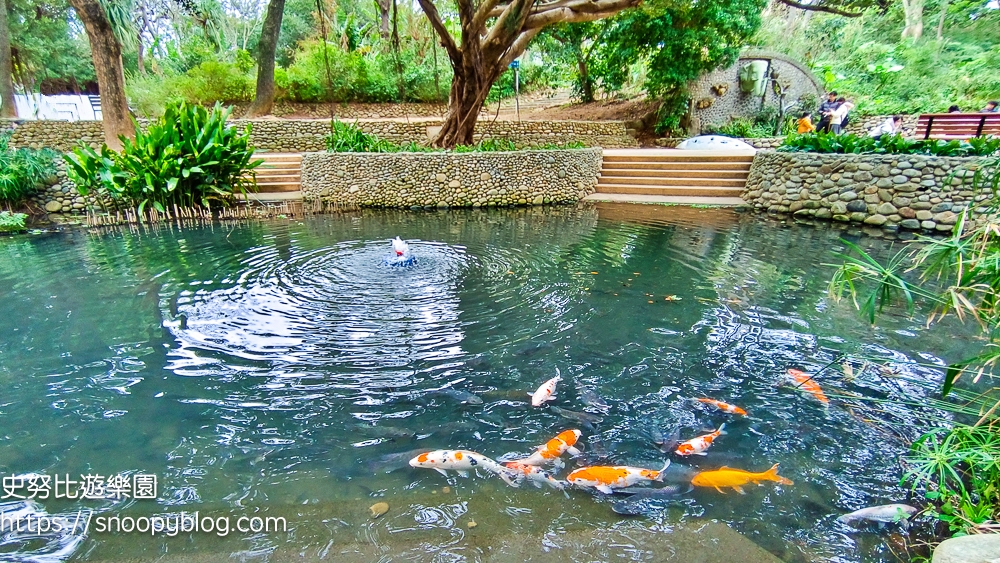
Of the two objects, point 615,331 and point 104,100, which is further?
point 104,100

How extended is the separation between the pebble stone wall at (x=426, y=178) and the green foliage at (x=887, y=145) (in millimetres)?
A: 5321

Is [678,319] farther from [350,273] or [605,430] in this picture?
[350,273]

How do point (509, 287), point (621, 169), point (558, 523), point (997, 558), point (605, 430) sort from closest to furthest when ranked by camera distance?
point (997, 558) < point (558, 523) < point (605, 430) < point (509, 287) < point (621, 169)

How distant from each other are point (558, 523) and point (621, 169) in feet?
37.1

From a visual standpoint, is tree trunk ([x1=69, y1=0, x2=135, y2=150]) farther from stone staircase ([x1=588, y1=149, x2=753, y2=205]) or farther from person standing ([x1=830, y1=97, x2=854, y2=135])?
person standing ([x1=830, y1=97, x2=854, y2=135])

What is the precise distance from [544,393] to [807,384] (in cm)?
195

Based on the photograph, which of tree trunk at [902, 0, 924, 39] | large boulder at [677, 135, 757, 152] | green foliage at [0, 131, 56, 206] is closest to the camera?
green foliage at [0, 131, 56, 206]

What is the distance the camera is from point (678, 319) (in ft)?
15.6

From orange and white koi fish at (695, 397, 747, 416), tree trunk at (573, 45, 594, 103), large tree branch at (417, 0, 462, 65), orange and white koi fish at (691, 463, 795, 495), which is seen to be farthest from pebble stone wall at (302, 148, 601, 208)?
orange and white koi fish at (691, 463, 795, 495)

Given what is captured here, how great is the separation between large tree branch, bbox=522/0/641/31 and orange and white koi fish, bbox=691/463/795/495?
10236 mm

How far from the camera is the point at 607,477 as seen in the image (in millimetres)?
2600

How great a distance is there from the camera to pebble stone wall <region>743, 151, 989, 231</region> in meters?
8.31

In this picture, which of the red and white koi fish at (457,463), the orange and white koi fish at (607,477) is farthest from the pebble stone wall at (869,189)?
the red and white koi fish at (457,463)

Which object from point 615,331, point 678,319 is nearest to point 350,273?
point 615,331
